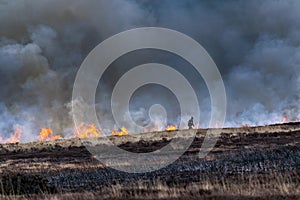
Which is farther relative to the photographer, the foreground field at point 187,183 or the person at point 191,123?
the person at point 191,123

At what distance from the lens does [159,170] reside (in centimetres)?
2205

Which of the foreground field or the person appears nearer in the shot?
the foreground field

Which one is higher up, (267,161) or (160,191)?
(267,161)

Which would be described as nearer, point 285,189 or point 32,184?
point 285,189

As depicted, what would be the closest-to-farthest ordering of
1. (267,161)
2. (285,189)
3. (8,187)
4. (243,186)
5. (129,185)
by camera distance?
(285,189)
(243,186)
(129,185)
(8,187)
(267,161)

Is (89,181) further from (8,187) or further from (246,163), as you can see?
(246,163)

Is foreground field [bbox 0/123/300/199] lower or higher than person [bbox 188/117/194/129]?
lower

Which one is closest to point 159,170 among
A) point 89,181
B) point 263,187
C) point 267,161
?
point 89,181

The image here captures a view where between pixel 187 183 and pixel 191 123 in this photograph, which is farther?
pixel 191 123

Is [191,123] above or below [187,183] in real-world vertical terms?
above

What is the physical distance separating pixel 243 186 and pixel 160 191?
8.84 ft

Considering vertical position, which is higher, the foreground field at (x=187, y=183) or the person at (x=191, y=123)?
the person at (x=191, y=123)

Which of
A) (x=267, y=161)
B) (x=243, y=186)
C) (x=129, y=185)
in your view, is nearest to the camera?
(x=243, y=186)

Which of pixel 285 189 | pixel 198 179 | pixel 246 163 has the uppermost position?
pixel 246 163
